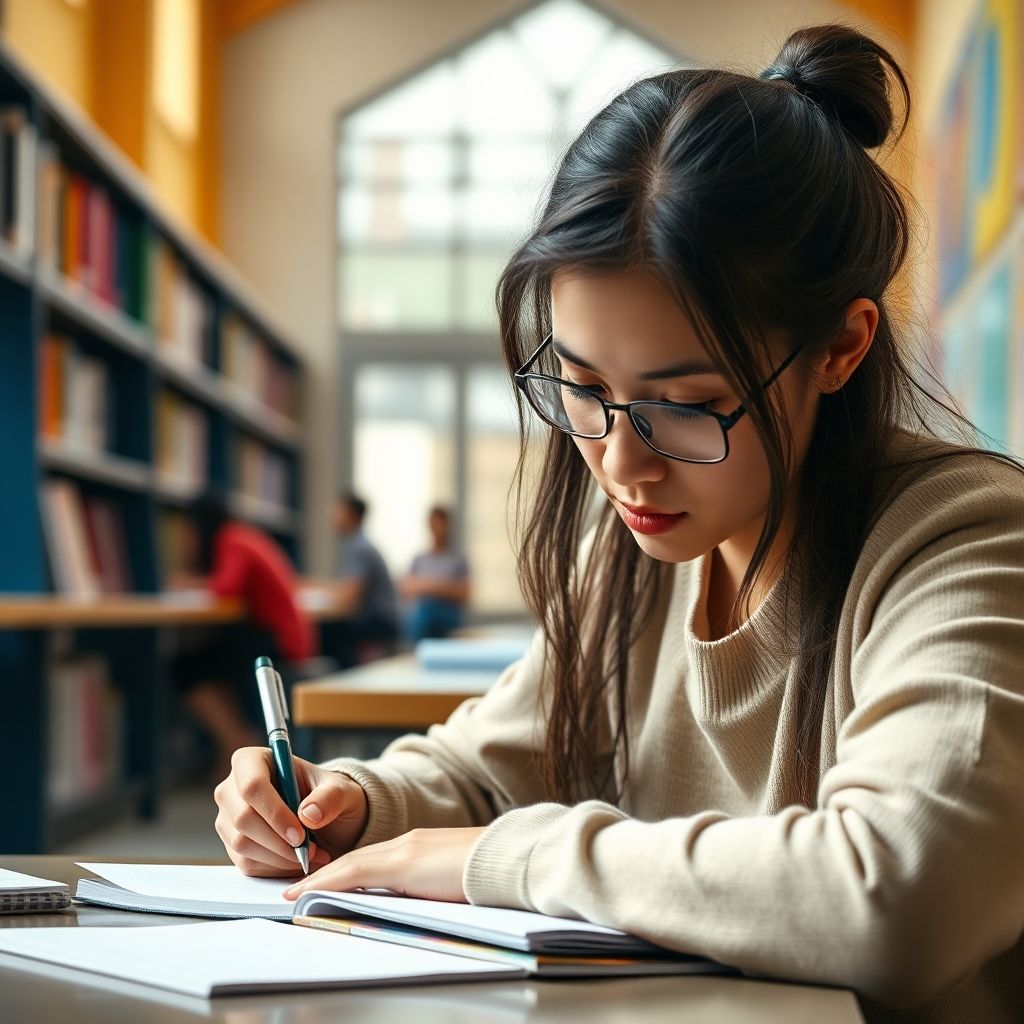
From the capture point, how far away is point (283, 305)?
328 inches

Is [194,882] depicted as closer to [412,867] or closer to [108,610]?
[412,867]

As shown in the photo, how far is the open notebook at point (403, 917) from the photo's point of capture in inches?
28.5

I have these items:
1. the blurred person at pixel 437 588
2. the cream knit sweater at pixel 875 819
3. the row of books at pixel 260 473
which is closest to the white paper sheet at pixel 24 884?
the cream knit sweater at pixel 875 819

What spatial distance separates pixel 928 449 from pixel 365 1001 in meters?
0.57

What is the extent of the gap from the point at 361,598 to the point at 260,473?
1044mm

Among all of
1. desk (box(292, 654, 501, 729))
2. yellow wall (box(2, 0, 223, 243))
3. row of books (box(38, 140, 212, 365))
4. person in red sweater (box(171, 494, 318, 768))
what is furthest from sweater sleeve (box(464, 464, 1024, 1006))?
yellow wall (box(2, 0, 223, 243))

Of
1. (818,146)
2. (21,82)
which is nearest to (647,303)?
(818,146)

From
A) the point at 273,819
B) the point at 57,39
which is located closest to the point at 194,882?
the point at 273,819

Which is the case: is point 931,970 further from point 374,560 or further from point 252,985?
point 374,560

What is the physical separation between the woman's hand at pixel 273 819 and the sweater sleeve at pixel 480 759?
0.07 meters

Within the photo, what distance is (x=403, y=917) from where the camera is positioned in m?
0.78

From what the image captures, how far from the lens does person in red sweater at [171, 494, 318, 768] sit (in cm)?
510

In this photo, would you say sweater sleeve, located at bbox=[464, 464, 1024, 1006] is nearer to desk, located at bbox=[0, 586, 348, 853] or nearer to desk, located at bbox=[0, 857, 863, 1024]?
desk, located at bbox=[0, 857, 863, 1024]

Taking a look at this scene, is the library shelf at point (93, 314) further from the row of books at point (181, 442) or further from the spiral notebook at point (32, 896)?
the spiral notebook at point (32, 896)
